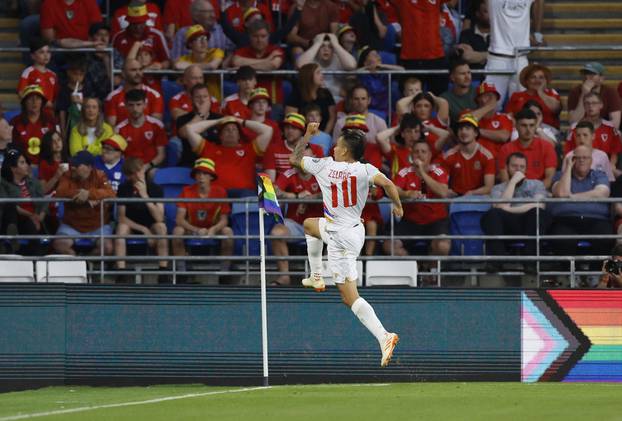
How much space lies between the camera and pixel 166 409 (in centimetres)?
1393

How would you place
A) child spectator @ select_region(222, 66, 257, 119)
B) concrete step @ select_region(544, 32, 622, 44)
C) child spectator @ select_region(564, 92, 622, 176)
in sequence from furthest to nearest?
concrete step @ select_region(544, 32, 622, 44) < child spectator @ select_region(222, 66, 257, 119) < child spectator @ select_region(564, 92, 622, 176)

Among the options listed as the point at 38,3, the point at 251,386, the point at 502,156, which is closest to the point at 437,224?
the point at 502,156

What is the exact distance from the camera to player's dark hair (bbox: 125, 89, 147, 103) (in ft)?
70.7

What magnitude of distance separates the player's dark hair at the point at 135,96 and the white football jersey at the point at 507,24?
560 cm

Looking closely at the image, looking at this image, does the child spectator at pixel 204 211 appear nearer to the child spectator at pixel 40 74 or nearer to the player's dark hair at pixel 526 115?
the child spectator at pixel 40 74

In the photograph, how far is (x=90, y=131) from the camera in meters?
21.7

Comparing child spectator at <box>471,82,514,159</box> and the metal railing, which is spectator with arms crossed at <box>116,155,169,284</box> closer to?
the metal railing

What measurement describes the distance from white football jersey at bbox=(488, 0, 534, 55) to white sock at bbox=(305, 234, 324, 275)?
7.90 m

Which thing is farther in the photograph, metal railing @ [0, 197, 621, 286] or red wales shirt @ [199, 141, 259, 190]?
red wales shirt @ [199, 141, 259, 190]

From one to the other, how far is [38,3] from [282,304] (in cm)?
897

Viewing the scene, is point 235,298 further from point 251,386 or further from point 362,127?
point 362,127

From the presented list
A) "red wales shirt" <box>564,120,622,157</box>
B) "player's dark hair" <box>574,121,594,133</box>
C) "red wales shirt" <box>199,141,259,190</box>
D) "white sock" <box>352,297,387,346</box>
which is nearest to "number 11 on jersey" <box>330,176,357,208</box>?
"white sock" <box>352,297,387,346</box>

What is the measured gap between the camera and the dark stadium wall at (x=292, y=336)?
18406 mm

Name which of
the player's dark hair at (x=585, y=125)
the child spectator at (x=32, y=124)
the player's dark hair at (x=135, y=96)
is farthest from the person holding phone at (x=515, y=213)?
the child spectator at (x=32, y=124)
